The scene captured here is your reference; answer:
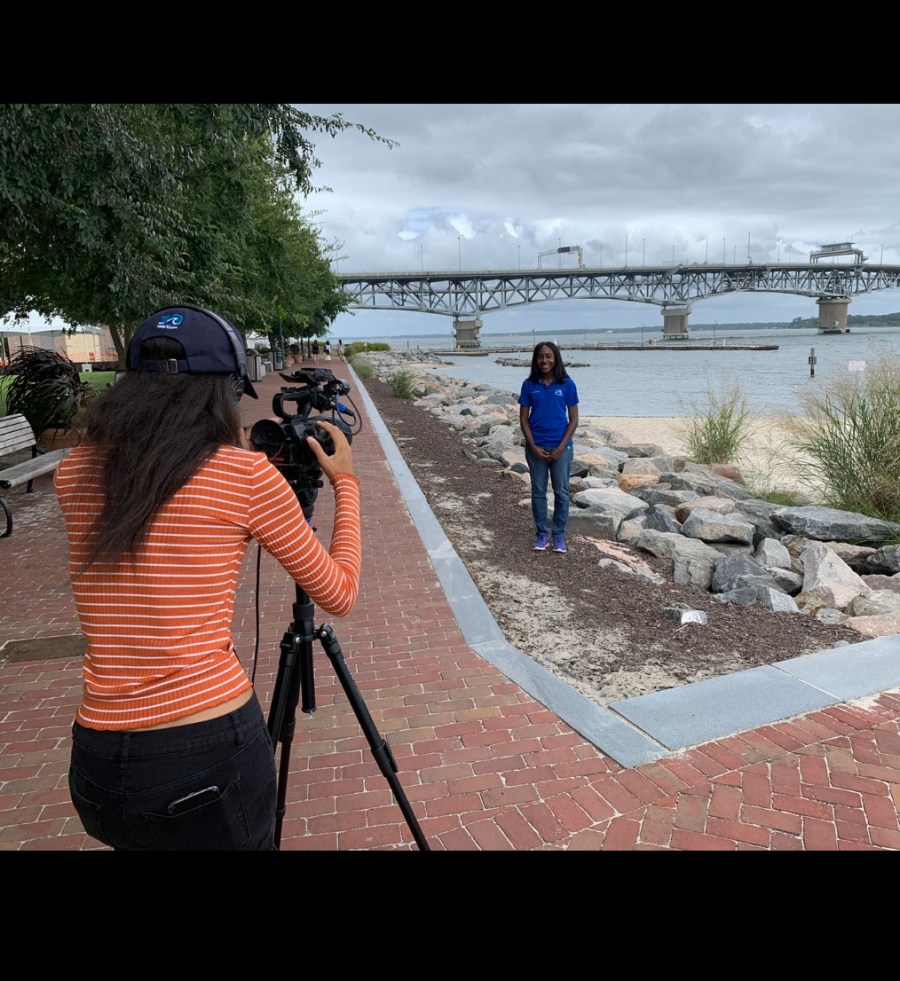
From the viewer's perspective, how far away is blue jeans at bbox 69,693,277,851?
1547 millimetres

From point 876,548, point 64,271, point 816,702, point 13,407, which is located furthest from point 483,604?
point 13,407

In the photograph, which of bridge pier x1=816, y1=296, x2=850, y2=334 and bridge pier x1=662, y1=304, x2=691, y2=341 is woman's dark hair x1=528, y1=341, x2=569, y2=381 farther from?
bridge pier x1=816, y1=296, x2=850, y2=334

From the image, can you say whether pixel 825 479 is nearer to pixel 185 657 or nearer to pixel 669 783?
pixel 669 783

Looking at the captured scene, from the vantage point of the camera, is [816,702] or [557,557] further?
[557,557]

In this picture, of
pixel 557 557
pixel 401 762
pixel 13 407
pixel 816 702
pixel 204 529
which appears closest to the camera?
pixel 204 529

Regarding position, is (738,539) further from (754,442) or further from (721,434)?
(754,442)

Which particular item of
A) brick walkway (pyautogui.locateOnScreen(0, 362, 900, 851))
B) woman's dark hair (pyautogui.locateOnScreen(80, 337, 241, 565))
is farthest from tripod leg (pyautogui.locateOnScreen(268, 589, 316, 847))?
brick walkway (pyautogui.locateOnScreen(0, 362, 900, 851))

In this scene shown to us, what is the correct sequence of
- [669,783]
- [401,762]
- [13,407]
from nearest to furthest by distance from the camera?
[669,783] < [401,762] < [13,407]

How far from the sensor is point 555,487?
681cm

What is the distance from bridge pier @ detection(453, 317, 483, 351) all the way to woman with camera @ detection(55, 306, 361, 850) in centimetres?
10514

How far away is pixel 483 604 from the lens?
17.8ft

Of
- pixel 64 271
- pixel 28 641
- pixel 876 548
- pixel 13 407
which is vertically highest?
pixel 64 271

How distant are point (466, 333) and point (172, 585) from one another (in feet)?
350

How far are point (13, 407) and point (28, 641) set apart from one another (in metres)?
8.46
